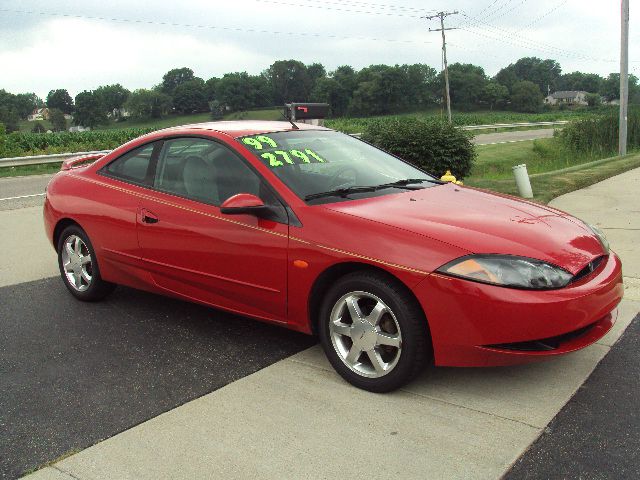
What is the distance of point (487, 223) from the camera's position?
3.61 m

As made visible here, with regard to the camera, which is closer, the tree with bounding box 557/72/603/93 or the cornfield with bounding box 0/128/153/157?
the cornfield with bounding box 0/128/153/157

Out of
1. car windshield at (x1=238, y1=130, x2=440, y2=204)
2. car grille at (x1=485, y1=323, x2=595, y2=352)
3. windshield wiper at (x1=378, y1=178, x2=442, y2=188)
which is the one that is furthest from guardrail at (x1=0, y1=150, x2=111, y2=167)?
car grille at (x1=485, y1=323, x2=595, y2=352)

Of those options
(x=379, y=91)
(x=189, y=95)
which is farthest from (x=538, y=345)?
(x=379, y=91)

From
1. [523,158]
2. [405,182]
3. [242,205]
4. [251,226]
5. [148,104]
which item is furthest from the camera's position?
[148,104]

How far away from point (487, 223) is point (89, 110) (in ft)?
188

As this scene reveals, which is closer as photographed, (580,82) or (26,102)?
(26,102)

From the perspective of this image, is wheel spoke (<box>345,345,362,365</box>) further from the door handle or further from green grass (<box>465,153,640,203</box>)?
green grass (<box>465,153,640,203</box>)

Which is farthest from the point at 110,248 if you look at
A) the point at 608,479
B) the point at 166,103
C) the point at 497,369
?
the point at 166,103

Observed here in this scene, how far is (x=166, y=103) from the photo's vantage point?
1657 inches

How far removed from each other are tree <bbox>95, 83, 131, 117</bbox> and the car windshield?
5403cm

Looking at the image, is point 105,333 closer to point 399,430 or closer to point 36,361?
point 36,361

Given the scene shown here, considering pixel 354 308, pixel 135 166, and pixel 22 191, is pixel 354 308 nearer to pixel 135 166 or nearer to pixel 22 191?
pixel 135 166

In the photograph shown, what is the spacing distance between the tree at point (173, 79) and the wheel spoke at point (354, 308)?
124 feet

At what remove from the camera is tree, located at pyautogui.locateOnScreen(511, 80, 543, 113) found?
97.6 metres
